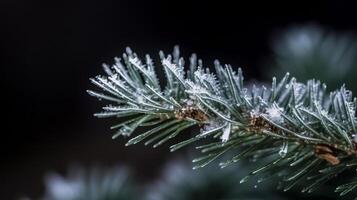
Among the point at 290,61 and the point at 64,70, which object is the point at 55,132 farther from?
the point at 290,61

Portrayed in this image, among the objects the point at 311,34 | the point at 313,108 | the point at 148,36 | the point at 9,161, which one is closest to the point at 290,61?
the point at 311,34

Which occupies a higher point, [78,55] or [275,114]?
[78,55]

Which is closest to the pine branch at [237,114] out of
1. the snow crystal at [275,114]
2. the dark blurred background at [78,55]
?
the snow crystal at [275,114]

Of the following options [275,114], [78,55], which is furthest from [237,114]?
[78,55]

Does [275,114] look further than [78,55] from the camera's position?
A: No

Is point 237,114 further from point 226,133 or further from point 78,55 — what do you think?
point 78,55

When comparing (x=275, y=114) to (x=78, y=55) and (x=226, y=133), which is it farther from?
(x=78, y=55)

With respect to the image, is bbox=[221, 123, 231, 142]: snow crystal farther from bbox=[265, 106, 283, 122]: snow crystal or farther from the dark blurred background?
the dark blurred background

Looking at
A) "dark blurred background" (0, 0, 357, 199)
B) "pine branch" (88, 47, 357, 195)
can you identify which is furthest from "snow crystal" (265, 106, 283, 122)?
"dark blurred background" (0, 0, 357, 199)
